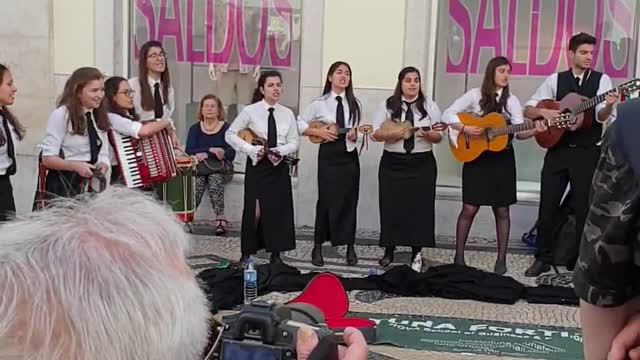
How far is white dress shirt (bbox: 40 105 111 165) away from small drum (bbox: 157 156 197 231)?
3.39ft

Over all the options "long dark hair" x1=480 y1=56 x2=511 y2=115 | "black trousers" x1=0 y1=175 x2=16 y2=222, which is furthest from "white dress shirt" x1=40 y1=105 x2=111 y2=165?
"long dark hair" x1=480 y1=56 x2=511 y2=115

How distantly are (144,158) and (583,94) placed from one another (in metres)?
3.57

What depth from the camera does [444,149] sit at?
28.9 ft

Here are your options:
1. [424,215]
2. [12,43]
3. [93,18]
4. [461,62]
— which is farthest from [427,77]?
[12,43]

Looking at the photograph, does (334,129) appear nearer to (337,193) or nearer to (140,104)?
(337,193)

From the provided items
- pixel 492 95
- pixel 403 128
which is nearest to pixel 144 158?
pixel 403 128

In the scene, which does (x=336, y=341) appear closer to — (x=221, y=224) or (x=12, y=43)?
(x=221, y=224)

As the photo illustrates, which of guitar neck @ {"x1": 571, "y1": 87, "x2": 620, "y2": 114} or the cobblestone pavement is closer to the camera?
the cobblestone pavement

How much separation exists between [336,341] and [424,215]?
5.90 metres

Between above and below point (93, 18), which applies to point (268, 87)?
below

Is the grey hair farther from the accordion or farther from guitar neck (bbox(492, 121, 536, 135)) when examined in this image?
guitar neck (bbox(492, 121, 536, 135))

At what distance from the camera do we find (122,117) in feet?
22.8

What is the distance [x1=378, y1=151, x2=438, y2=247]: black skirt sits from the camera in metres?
7.39

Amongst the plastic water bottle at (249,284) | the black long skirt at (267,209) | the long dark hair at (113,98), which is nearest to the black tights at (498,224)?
the black long skirt at (267,209)
